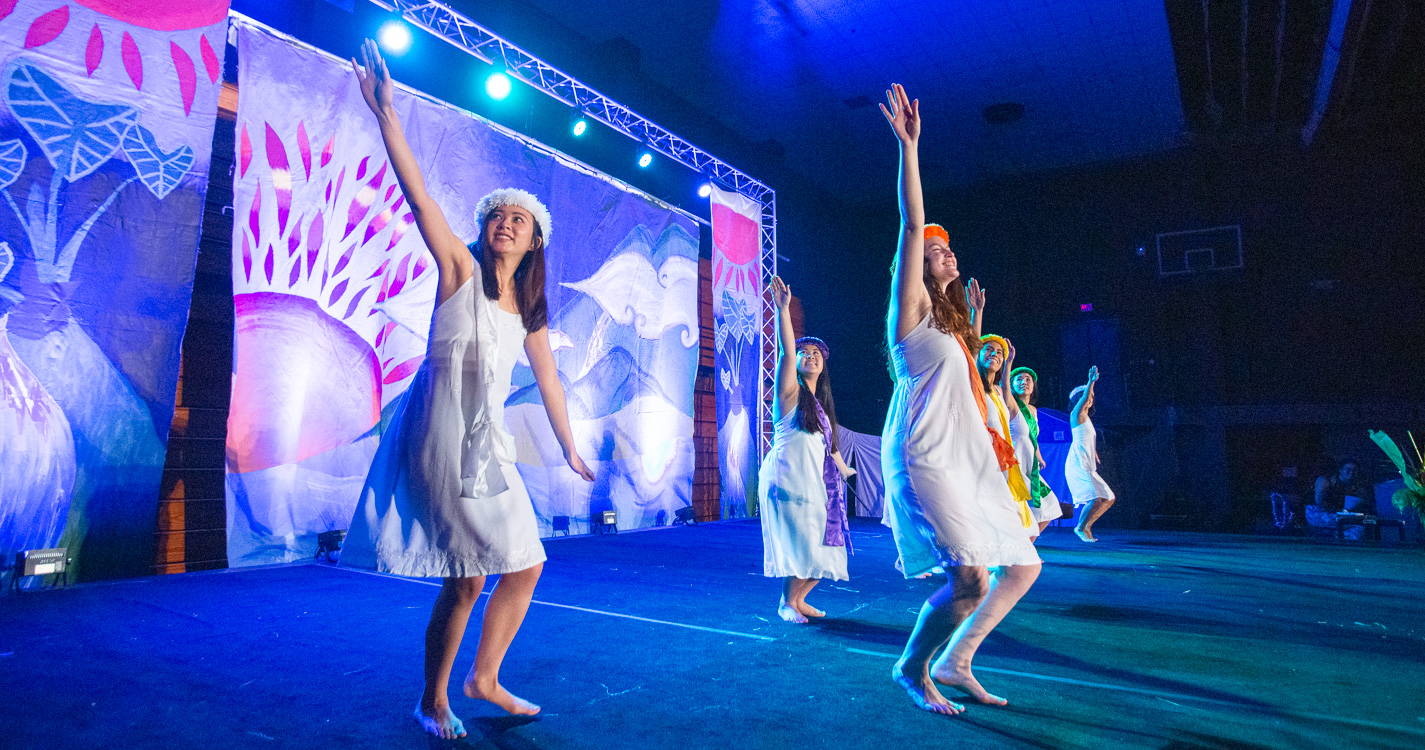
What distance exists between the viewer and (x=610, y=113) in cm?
931

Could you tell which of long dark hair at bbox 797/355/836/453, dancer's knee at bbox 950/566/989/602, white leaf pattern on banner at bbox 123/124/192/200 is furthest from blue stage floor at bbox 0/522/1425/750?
white leaf pattern on banner at bbox 123/124/192/200

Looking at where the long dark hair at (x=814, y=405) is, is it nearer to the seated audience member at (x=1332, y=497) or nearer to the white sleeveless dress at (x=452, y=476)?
the white sleeveless dress at (x=452, y=476)

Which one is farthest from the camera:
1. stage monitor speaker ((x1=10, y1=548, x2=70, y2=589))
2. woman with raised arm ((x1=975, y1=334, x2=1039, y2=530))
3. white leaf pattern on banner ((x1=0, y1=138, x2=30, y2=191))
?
white leaf pattern on banner ((x1=0, y1=138, x2=30, y2=191))

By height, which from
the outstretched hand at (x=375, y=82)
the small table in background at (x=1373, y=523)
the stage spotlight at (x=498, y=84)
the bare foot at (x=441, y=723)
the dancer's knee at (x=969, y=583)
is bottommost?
the small table in background at (x=1373, y=523)

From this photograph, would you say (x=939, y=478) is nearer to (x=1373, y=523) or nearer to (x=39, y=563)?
(x=39, y=563)

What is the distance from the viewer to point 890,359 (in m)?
2.71

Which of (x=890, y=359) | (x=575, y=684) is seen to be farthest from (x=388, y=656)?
(x=890, y=359)

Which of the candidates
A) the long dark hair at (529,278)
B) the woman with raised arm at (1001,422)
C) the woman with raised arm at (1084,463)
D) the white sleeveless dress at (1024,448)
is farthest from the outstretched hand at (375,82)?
the woman with raised arm at (1084,463)

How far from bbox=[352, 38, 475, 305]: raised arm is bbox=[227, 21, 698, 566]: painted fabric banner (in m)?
4.95

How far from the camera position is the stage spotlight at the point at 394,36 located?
7043mm

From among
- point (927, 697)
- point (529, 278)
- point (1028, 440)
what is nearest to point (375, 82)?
point (529, 278)

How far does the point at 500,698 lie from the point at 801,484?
226cm

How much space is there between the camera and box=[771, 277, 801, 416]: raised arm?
151 inches

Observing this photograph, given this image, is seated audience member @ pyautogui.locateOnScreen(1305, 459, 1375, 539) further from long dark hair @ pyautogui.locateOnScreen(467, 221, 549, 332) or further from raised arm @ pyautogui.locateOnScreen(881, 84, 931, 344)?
long dark hair @ pyautogui.locateOnScreen(467, 221, 549, 332)
